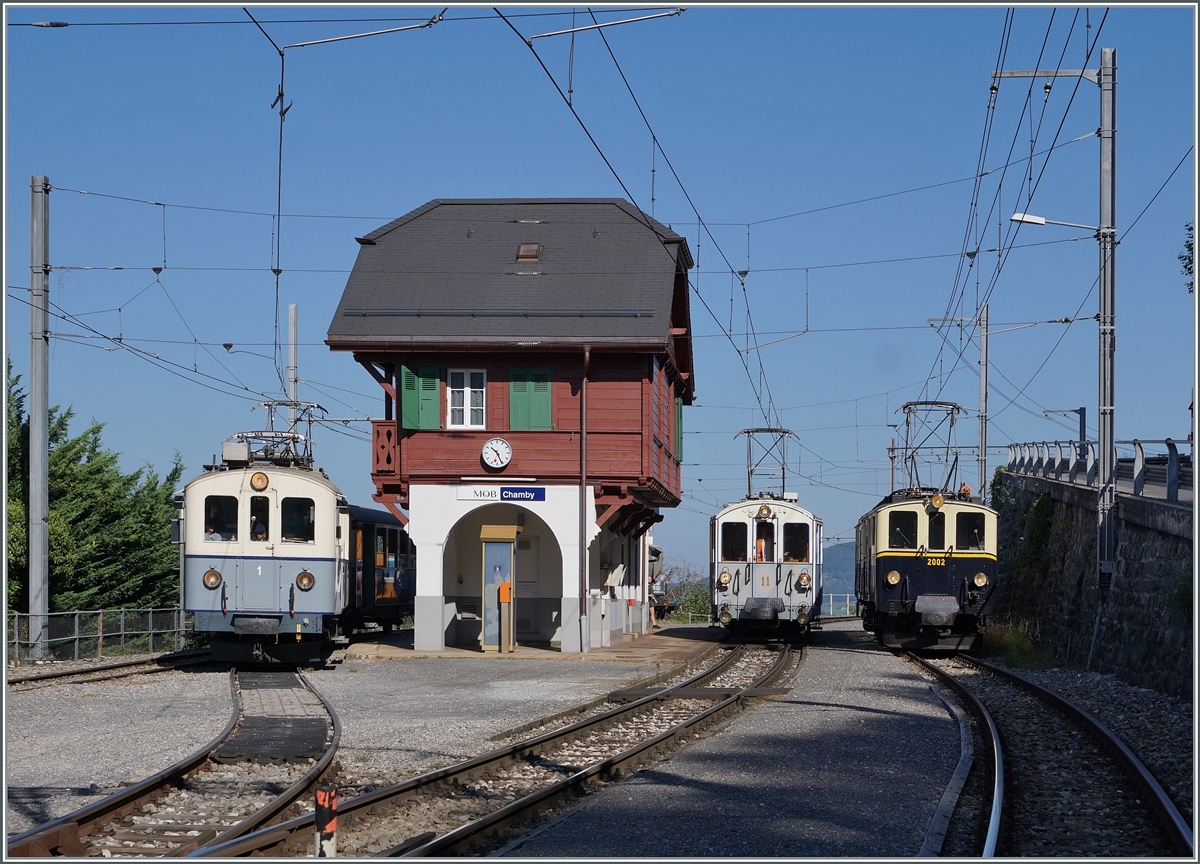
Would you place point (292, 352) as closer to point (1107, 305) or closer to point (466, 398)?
point (466, 398)

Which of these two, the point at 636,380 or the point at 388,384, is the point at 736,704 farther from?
the point at 388,384

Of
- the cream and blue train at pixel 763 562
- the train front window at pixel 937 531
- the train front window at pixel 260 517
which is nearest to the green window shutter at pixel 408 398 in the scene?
the train front window at pixel 260 517

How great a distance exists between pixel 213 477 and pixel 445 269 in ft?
26.7

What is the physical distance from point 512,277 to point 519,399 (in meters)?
2.78

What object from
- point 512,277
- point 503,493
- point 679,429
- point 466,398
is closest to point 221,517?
point 503,493

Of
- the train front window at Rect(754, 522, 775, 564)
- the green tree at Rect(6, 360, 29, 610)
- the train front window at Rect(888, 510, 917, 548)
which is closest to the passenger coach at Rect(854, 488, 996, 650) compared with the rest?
the train front window at Rect(888, 510, 917, 548)

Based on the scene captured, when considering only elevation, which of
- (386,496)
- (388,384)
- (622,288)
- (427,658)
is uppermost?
(622,288)

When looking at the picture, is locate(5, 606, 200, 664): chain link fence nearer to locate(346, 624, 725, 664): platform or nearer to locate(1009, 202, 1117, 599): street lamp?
locate(346, 624, 725, 664): platform

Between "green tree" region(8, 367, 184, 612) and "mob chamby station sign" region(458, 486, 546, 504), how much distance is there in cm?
968

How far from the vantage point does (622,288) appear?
Result: 25859mm

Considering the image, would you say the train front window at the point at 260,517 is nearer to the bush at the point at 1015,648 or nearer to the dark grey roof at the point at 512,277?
the dark grey roof at the point at 512,277

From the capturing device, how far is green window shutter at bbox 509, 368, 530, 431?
997 inches

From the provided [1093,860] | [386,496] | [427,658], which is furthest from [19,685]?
[1093,860]

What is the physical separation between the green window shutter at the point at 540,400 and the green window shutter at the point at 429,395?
187 centimetres
